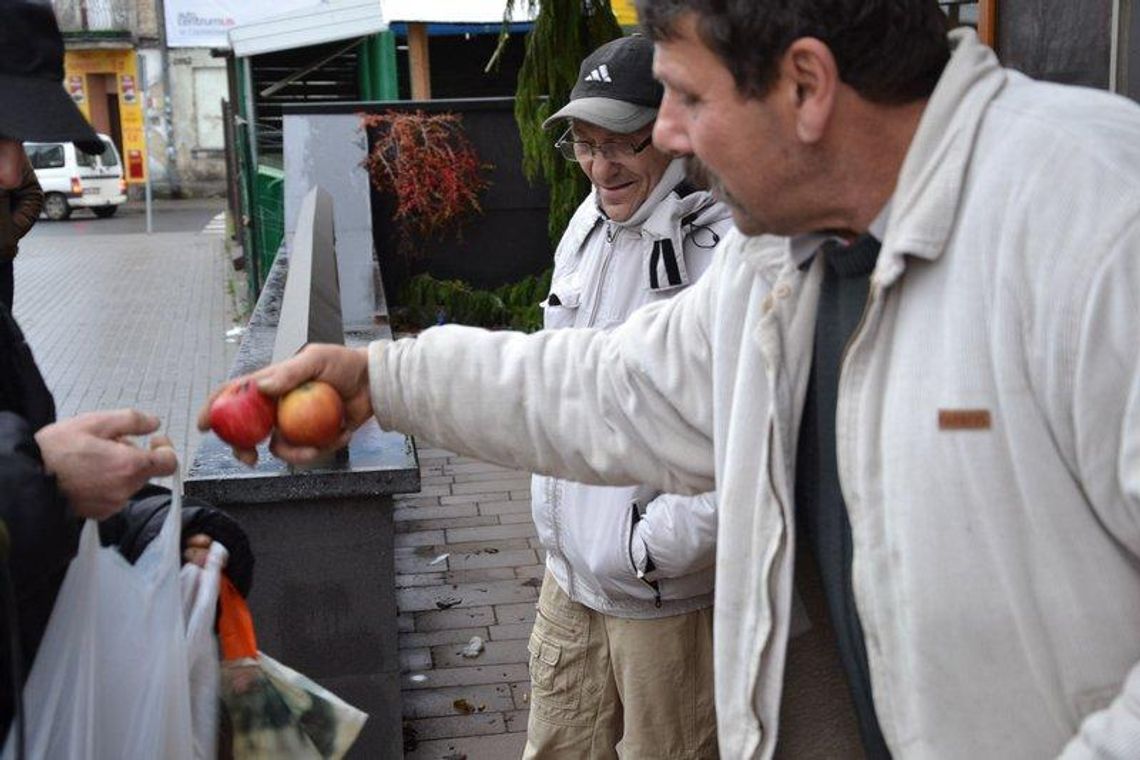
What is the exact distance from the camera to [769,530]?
Answer: 1968mm

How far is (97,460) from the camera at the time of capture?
1.99 m

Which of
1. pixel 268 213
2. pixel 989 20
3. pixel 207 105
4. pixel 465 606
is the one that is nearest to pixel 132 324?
pixel 268 213

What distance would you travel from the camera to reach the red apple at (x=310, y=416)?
2.25 metres

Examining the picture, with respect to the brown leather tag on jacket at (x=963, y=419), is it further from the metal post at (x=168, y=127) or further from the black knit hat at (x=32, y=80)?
the metal post at (x=168, y=127)

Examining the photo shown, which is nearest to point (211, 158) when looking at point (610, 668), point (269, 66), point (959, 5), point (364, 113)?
point (269, 66)

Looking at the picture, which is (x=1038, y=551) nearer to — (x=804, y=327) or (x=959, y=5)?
(x=804, y=327)

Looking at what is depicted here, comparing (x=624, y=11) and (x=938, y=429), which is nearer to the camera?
(x=938, y=429)

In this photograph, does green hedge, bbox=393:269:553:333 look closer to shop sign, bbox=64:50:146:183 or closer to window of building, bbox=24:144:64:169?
window of building, bbox=24:144:64:169

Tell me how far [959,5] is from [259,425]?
5.70 meters

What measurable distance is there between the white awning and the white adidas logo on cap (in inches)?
563

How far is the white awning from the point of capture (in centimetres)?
1711

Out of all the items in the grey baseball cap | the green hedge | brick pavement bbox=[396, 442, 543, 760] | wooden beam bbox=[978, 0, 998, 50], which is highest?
wooden beam bbox=[978, 0, 998, 50]

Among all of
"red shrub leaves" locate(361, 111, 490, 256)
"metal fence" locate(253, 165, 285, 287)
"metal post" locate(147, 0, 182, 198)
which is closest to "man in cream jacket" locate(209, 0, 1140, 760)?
"red shrub leaves" locate(361, 111, 490, 256)

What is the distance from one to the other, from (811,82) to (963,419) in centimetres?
49
